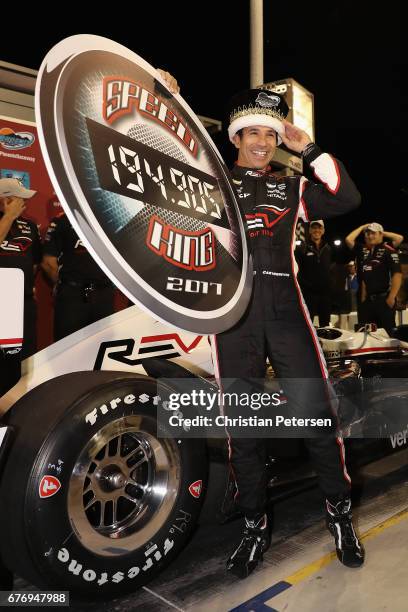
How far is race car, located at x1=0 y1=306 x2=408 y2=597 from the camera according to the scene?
1.70 m

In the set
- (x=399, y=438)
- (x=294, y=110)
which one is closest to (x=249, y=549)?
(x=399, y=438)

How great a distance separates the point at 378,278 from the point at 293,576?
4.97 m

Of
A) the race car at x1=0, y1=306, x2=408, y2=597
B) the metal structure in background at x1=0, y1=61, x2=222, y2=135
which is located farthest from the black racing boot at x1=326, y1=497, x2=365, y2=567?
the metal structure in background at x1=0, y1=61, x2=222, y2=135

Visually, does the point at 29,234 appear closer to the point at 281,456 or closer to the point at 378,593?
the point at 281,456

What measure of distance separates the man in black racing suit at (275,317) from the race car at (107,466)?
126mm

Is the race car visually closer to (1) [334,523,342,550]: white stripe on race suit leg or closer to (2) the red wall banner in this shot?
(1) [334,523,342,550]: white stripe on race suit leg

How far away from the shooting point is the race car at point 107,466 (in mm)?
1699

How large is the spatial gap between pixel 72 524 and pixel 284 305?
1.12 m

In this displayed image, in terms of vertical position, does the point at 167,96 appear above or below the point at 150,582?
above

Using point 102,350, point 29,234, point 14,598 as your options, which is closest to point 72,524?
point 14,598

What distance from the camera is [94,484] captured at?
1904 millimetres

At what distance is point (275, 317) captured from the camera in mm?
2215

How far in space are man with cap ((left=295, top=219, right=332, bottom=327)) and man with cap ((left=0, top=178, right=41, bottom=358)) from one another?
3.74 metres

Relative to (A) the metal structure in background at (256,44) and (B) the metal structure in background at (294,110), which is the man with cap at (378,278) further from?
(A) the metal structure in background at (256,44)
